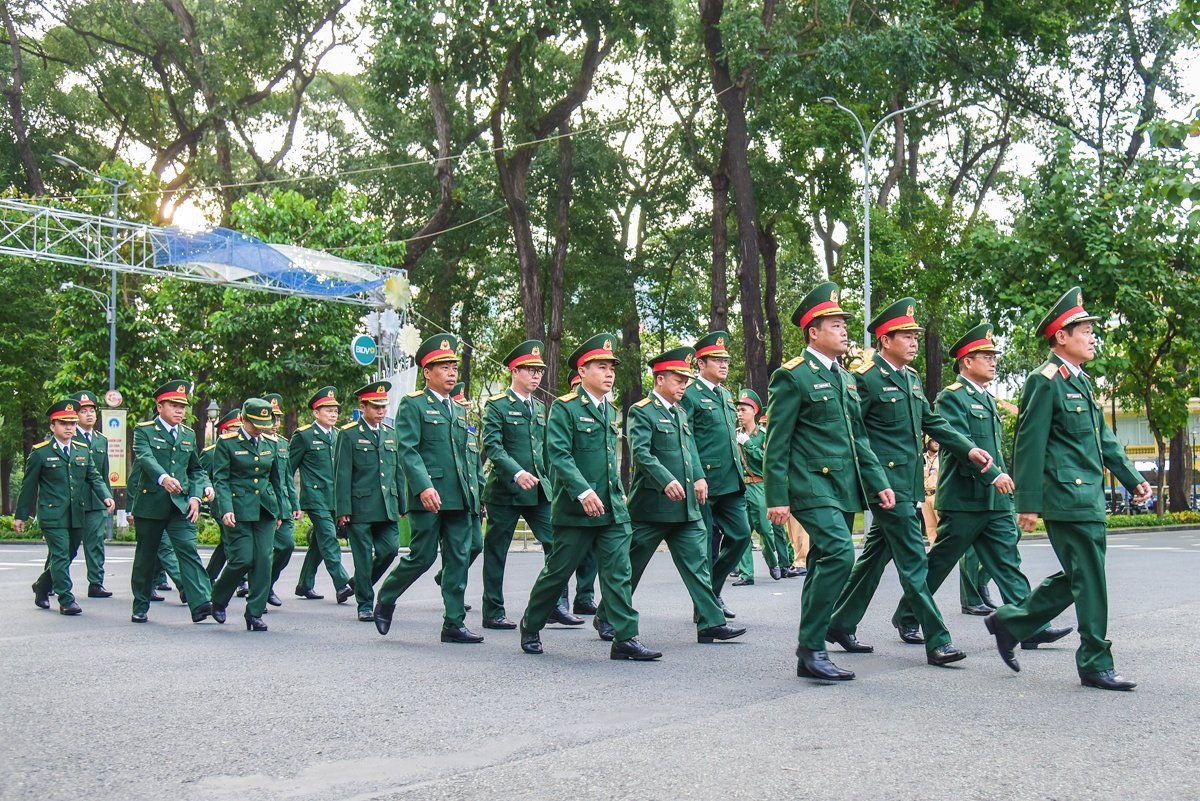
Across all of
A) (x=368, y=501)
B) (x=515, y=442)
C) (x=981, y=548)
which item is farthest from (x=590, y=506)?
(x=368, y=501)

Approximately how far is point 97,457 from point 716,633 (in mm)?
7344

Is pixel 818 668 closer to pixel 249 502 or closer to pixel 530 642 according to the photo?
pixel 530 642

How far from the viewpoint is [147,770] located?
5.23 metres

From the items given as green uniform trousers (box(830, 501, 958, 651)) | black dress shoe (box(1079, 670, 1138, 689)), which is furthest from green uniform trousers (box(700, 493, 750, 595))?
black dress shoe (box(1079, 670, 1138, 689))

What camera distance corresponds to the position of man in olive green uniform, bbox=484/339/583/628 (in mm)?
9781

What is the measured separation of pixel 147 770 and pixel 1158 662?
5545 millimetres

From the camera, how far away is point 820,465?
289 inches

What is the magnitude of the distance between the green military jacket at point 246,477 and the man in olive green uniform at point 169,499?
0.45 meters

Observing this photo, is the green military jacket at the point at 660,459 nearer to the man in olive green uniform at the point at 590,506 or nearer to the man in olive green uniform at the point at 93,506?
the man in olive green uniform at the point at 590,506

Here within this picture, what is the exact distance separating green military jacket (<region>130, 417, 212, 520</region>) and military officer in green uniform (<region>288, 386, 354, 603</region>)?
971 millimetres

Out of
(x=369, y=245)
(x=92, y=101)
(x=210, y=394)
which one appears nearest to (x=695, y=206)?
(x=369, y=245)

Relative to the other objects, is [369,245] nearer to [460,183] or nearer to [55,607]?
[460,183]

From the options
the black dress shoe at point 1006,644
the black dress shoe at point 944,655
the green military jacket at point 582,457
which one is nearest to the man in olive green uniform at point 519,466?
the green military jacket at point 582,457

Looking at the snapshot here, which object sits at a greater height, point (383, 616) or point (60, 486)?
point (60, 486)
